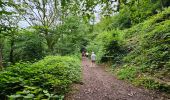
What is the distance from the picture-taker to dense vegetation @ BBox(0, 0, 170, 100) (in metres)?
5.44

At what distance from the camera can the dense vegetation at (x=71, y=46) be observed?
17.9ft

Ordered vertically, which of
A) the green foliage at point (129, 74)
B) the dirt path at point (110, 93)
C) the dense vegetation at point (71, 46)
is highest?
the dense vegetation at point (71, 46)

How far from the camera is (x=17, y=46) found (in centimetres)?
2427

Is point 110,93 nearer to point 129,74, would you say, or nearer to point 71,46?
point 129,74

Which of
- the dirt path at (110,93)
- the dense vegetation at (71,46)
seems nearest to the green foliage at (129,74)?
the dense vegetation at (71,46)

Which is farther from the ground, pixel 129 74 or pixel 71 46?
pixel 71 46

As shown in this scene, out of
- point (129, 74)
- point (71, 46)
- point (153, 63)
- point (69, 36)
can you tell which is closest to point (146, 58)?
point (153, 63)

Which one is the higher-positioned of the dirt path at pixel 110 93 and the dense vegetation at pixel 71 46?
the dense vegetation at pixel 71 46

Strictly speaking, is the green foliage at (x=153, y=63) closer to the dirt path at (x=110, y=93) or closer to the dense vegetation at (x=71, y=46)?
the dense vegetation at (x=71, y=46)

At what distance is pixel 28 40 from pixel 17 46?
1.87 meters

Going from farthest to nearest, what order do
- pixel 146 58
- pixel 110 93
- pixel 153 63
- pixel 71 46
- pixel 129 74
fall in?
pixel 71 46 → pixel 146 58 → pixel 129 74 → pixel 153 63 → pixel 110 93

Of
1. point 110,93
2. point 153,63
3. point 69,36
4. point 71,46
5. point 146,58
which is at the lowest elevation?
point 110,93

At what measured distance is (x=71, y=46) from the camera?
86.3 ft

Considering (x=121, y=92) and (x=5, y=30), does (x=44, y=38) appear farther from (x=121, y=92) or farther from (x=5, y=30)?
(x=5, y=30)
